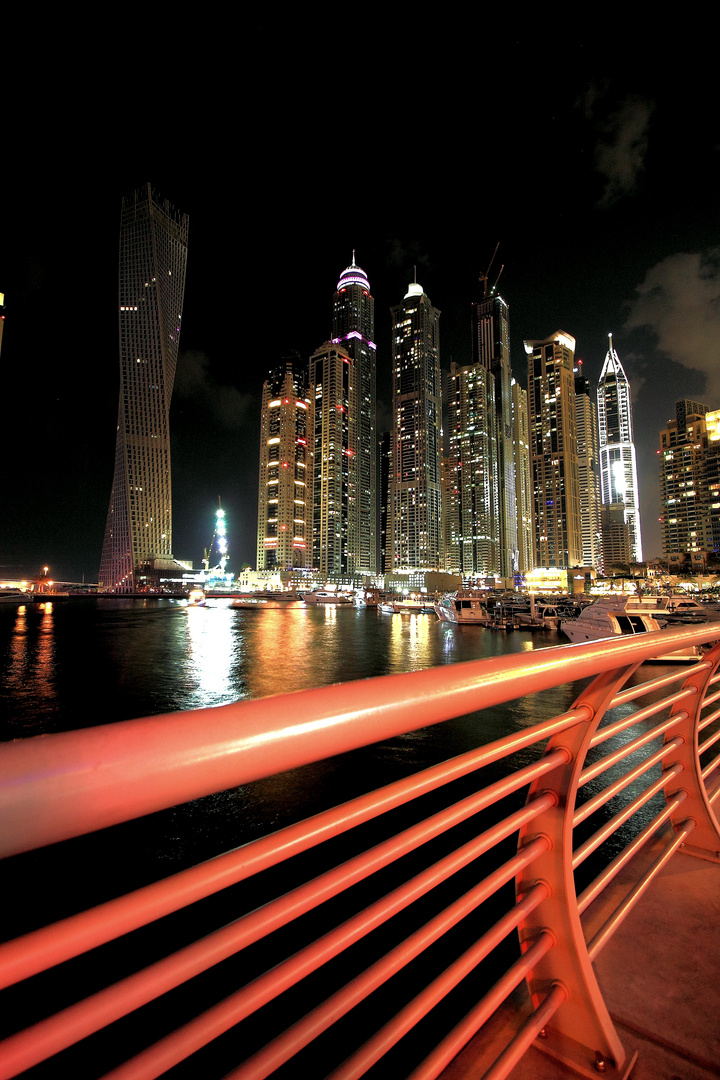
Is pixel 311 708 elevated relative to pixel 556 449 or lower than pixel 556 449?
lower

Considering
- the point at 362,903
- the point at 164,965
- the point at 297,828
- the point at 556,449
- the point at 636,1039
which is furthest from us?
the point at 556,449

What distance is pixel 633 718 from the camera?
168 centimetres

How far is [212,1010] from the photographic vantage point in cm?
67

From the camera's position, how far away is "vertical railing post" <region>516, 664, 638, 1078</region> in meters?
1.30

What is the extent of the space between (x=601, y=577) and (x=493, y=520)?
36.9m

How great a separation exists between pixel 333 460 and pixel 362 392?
77.7 ft

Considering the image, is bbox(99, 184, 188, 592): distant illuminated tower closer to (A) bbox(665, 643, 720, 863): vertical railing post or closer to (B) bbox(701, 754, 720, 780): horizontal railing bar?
(B) bbox(701, 754, 720, 780): horizontal railing bar

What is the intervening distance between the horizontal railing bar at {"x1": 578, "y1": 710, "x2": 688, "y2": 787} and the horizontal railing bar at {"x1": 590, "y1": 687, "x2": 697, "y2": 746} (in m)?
0.05

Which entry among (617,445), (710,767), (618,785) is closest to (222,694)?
(710,767)

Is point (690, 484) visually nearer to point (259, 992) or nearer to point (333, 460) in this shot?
point (333, 460)

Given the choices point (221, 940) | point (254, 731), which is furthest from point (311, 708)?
point (221, 940)

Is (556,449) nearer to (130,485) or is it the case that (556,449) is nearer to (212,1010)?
(130,485)

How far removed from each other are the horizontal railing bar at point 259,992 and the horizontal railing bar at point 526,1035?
1.52 ft

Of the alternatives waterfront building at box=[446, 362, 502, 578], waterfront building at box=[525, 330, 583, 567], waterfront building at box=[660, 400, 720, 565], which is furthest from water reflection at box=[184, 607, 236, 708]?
waterfront building at box=[446, 362, 502, 578]
